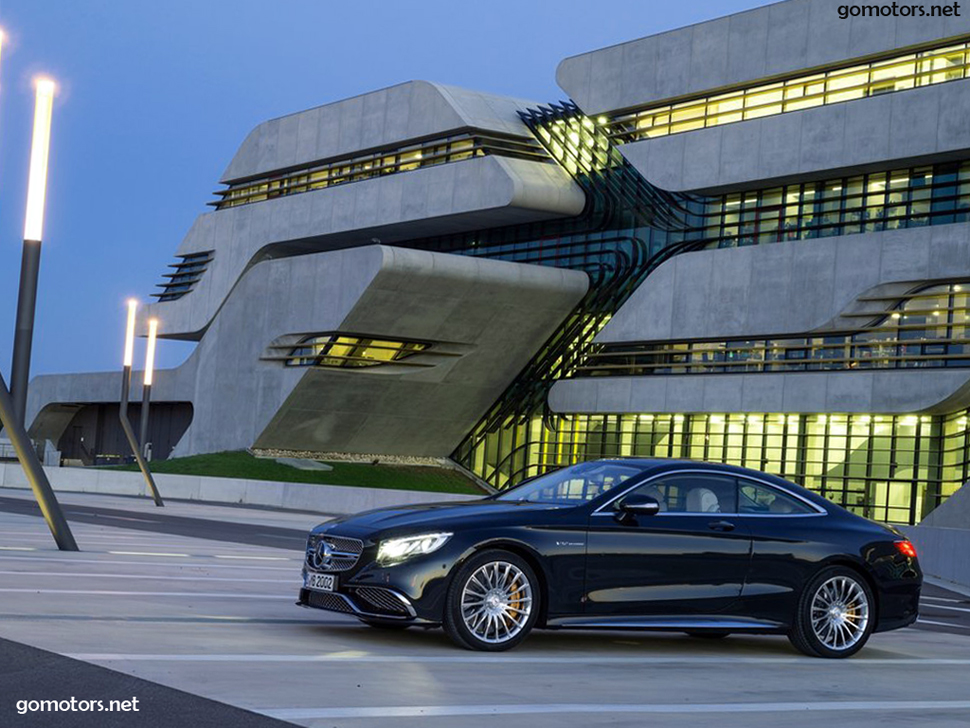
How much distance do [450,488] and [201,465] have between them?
9.44m

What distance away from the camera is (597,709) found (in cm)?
779

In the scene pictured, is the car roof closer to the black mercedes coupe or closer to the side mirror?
the black mercedes coupe

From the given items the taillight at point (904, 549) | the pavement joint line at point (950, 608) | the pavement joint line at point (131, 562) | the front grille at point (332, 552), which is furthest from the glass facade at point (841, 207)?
the front grille at point (332, 552)

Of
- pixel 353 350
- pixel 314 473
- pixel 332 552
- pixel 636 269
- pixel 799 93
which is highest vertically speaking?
pixel 799 93

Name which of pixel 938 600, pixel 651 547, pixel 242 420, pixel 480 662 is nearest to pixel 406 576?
pixel 480 662

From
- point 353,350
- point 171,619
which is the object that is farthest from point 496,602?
point 353,350

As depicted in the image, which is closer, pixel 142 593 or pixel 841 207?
pixel 142 593

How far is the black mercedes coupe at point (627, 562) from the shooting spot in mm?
10039

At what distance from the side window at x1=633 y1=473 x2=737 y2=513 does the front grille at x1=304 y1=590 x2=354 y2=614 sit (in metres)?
2.45

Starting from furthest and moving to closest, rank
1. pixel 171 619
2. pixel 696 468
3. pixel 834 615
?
pixel 834 615, pixel 696 468, pixel 171 619

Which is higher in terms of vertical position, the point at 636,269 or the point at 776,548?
the point at 636,269

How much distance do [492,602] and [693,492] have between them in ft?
6.94

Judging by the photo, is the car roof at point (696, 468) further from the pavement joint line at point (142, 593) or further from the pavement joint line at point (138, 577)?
the pavement joint line at point (138, 577)

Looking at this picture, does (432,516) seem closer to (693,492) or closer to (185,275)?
(693,492)
